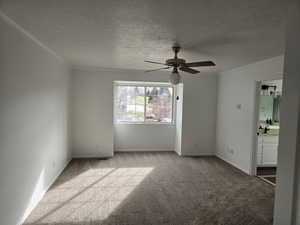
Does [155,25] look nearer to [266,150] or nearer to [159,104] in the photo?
[266,150]

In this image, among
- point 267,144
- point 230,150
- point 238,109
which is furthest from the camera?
point 230,150

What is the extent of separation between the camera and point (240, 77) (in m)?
4.48

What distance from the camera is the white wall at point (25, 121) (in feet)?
6.51

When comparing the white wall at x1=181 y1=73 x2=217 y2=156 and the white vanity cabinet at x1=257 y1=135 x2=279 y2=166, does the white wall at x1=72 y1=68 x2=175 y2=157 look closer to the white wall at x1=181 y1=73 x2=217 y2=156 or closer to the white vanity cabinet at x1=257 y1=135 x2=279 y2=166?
the white wall at x1=181 y1=73 x2=217 y2=156

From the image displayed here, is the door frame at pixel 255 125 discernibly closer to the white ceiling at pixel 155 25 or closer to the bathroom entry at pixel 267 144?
the bathroom entry at pixel 267 144

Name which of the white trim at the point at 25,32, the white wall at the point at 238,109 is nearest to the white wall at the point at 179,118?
the white wall at the point at 238,109

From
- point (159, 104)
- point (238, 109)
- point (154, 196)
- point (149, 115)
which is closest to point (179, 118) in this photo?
point (159, 104)

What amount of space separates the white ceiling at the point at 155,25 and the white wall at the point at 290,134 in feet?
0.92

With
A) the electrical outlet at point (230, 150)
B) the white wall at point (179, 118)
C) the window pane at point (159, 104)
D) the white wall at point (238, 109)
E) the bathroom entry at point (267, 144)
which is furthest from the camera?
the window pane at point (159, 104)

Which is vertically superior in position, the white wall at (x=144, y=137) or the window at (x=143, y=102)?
the window at (x=143, y=102)

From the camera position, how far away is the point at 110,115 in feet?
16.9

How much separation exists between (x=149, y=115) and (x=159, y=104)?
0.47m

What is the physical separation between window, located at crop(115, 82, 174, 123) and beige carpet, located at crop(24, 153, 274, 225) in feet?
5.87

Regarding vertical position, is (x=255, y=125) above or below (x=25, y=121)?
below
